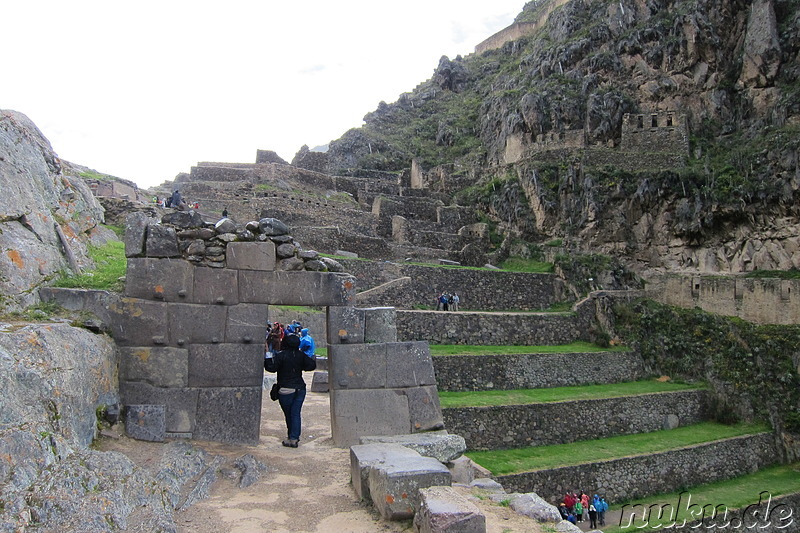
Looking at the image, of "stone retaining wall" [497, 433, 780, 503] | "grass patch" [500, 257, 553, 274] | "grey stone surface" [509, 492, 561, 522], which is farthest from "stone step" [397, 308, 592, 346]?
"grey stone surface" [509, 492, 561, 522]

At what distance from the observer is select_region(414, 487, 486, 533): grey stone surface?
5.02m

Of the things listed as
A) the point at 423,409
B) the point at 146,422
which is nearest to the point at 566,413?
the point at 423,409

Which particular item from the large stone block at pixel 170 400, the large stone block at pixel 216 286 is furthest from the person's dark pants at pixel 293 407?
the large stone block at pixel 216 286

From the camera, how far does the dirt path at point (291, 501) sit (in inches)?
231

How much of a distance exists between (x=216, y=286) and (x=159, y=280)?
0.71 m

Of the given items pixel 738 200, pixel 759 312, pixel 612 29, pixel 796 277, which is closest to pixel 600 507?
pixel 759 312

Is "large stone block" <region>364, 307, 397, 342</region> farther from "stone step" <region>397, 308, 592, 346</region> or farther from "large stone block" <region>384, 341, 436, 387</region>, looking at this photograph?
"stone step" <region>397, 308, 592, 346</region>

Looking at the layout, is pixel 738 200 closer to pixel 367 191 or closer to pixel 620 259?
pixel 620 259

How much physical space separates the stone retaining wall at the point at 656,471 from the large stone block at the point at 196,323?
9.14 m

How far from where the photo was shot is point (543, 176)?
35.7 m

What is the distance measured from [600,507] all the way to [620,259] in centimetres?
1916

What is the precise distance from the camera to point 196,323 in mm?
8117

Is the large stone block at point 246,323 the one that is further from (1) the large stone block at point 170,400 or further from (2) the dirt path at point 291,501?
(2) the dirt path at point 291,501

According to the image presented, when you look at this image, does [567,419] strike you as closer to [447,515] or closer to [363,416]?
[363,416]
